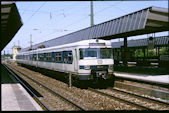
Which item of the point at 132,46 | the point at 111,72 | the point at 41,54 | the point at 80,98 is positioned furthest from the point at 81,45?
the point at 132,46

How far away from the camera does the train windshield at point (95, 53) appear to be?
12.0 meters

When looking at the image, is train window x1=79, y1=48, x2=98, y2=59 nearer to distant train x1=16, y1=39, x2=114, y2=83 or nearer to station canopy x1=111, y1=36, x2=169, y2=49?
distant train x1=16, y1=39, x2=114, y2=83

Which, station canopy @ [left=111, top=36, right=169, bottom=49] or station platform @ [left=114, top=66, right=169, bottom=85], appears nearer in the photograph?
station platform @ [left=114, top=66, right=169, bottom=85]

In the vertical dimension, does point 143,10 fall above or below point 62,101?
above

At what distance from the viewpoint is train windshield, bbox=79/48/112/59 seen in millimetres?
11990

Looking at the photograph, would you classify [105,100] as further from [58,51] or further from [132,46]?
[132,46]

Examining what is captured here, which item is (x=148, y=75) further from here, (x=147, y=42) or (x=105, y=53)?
(x=147, y=42)

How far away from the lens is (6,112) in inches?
274

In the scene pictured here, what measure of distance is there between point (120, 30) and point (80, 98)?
27.1ft

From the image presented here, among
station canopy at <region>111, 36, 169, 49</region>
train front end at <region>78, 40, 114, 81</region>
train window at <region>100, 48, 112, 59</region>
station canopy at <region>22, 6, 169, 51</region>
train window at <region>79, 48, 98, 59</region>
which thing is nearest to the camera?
train front end at <region>78, 40, 114, 81</region>

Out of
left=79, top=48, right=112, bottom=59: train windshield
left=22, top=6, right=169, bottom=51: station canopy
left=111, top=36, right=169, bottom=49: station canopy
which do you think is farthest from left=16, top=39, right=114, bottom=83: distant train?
left=111, top=36, right=169, bottom=49: station canopy

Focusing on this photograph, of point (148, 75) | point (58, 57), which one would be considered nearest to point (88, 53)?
point (58, 57)

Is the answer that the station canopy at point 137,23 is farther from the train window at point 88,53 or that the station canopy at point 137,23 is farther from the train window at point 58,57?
the train window at point 58,57

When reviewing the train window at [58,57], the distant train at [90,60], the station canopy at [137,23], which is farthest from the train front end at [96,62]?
the train window at [58,57]
